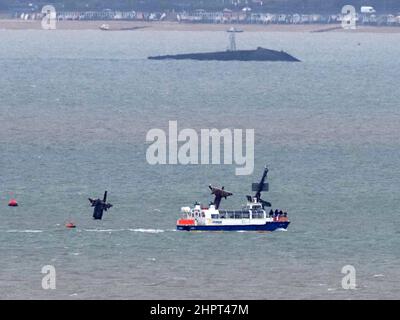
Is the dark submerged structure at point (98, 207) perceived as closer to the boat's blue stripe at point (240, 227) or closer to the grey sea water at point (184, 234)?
the grey sea water at point (184, 234)

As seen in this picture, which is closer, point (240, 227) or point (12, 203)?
point (240, 227)

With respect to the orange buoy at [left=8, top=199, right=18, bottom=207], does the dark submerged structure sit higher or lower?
lower

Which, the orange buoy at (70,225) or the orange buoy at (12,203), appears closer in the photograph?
the orange buoy at (70,225)

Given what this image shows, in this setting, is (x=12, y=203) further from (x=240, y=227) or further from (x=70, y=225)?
(x=240, y=227)

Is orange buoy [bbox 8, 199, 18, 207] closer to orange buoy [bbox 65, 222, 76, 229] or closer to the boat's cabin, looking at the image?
orange buoy [bbox 65, 222, 76, 229]

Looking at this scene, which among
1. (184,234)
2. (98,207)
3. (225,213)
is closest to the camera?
(184,234)

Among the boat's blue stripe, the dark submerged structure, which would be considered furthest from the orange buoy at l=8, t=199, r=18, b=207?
the boat's blue stripe

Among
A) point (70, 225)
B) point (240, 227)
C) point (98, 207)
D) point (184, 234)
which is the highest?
point (98, 207)

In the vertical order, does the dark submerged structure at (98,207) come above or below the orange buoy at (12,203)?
below

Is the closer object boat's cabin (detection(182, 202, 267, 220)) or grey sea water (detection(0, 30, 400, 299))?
grey sea water (detection(0, 30, 400, 299))

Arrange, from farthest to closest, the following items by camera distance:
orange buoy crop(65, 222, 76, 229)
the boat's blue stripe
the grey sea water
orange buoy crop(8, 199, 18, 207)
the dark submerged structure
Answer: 1. orange buoy crop(8, 199, 18, 207)
2. the dark submerged structure
3. orange buoy crop(65, 222, 76, 229)
4. the boat's blue stripe
5. the grey sea water

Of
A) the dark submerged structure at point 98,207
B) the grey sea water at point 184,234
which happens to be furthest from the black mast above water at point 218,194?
the dark submerged structure at point 98,207

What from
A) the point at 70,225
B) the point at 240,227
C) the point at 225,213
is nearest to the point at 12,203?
the point at 70,225
